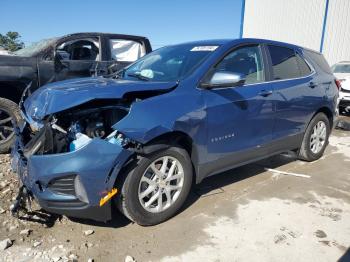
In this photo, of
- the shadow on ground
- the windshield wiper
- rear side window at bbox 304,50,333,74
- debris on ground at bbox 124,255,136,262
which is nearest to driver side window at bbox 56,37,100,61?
the windshield wiper

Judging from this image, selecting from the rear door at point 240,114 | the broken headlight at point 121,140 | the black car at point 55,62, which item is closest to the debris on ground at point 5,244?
the broken headlight at point 121,140

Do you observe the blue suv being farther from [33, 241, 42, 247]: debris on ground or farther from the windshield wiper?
[33, 241, 42, 247]: debris on ground

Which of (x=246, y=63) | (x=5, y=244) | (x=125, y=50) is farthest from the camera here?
(x=125, y=50)

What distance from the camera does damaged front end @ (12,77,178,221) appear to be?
9.27 ft

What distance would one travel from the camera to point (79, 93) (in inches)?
120

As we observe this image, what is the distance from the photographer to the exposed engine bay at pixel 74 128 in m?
2.96

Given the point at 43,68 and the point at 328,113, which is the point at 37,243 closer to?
the point at 43,68

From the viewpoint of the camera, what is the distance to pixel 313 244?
311 cm

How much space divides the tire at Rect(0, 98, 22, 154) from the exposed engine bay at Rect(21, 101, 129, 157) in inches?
74.6

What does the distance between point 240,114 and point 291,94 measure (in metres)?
1.13

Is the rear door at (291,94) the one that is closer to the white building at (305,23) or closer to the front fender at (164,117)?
the front fender at (164,117)

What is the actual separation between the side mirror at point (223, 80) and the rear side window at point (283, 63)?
3.60ft

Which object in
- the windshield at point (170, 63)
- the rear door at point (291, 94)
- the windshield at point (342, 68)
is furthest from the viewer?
the windshield at point (342, 68)

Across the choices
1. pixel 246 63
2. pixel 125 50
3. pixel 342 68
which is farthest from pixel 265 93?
pixel 342 68
